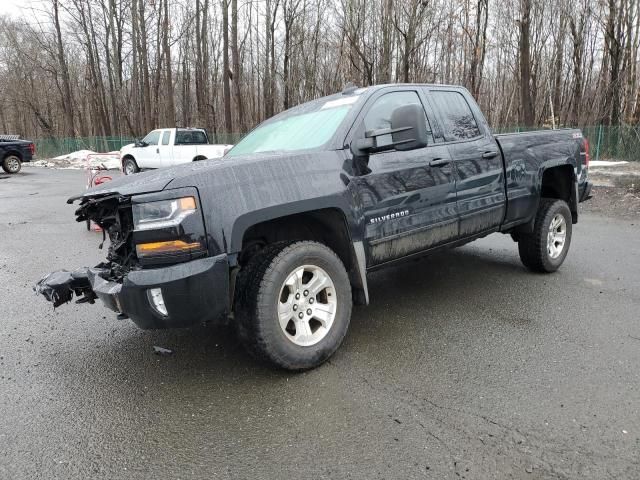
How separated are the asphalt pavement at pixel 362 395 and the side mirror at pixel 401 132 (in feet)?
4.88

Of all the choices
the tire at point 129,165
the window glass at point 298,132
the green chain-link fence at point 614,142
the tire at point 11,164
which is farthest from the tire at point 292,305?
the tire at point 11,164

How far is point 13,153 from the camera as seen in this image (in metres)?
21.8

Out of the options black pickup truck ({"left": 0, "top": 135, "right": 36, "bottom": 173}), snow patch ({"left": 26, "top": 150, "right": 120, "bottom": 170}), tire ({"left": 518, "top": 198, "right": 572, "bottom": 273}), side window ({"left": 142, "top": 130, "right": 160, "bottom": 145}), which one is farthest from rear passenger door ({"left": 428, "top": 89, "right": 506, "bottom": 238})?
snow patch ({"left": 26, "top": 150, "right": 120, "bottom": 170})

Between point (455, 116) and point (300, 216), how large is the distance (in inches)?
78.9

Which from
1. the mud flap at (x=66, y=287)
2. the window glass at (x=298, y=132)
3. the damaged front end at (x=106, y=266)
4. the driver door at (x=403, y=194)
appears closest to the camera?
the damaged front end at (x=106, y=266)

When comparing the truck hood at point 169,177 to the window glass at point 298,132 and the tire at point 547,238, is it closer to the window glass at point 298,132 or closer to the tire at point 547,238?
the window glass at point 298,132

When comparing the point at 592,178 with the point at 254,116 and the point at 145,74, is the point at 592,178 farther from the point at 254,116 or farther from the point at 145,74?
the point at 254,116

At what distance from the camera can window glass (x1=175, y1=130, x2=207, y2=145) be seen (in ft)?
62.3

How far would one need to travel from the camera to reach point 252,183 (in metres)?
2.95

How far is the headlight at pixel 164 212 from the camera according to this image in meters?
2.71

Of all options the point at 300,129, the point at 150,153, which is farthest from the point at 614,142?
the point at 300,129

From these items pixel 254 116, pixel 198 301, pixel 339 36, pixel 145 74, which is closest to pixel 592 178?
pixel 198 301

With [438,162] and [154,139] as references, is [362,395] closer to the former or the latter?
[438,162]

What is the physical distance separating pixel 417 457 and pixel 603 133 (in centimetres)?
2018
